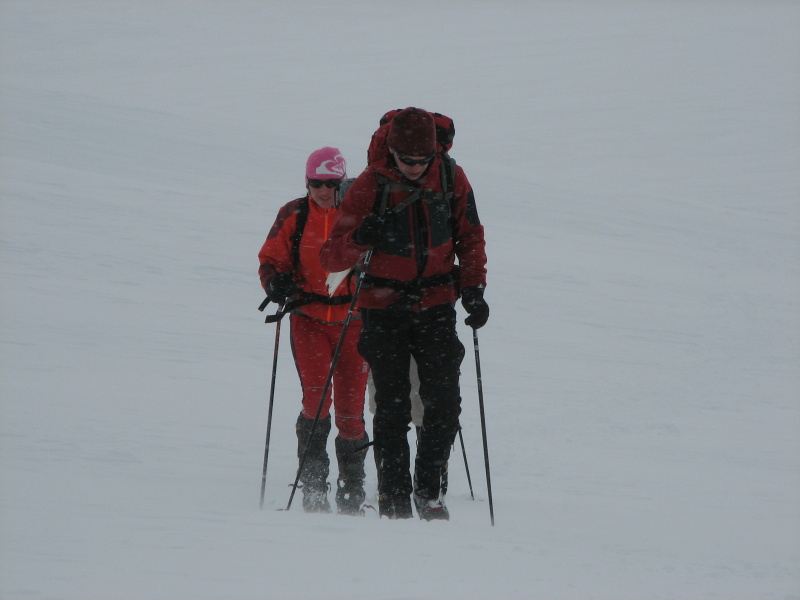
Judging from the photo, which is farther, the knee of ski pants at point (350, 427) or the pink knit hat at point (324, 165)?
the knee of ski pants at point (350, 427)

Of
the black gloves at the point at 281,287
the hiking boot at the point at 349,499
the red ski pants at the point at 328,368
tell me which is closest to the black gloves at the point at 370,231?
the black gloves at the point at 281,287

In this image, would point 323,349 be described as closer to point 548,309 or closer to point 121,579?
point 121,579

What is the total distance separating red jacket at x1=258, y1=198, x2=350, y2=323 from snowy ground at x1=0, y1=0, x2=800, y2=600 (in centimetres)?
115

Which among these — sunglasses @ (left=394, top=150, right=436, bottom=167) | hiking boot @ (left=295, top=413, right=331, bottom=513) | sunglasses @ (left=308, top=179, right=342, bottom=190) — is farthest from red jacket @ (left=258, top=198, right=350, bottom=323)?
sunglasses @ (left=394, top=150, right=436, bottom=167)

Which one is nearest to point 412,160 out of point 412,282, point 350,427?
point 412,282

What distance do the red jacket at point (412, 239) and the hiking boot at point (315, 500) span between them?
1.25 metres

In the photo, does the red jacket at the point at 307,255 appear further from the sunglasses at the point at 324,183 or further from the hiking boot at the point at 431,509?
the hiking boot at the point at 431,509

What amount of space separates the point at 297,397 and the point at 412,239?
11.2ft

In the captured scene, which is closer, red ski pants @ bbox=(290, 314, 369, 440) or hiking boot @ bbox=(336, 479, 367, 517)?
hiking boot @ bbox=(336, 479, 367, 517)

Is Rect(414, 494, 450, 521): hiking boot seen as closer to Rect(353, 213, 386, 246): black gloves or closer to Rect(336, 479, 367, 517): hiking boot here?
Rect(336, 479, 367, 517): hiking boot

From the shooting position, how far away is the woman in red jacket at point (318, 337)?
480 centimetres

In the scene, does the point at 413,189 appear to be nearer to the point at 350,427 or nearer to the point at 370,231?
the point at 370,231

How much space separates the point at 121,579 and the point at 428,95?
59833mm

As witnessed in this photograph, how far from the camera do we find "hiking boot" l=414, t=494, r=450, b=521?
4367mm
